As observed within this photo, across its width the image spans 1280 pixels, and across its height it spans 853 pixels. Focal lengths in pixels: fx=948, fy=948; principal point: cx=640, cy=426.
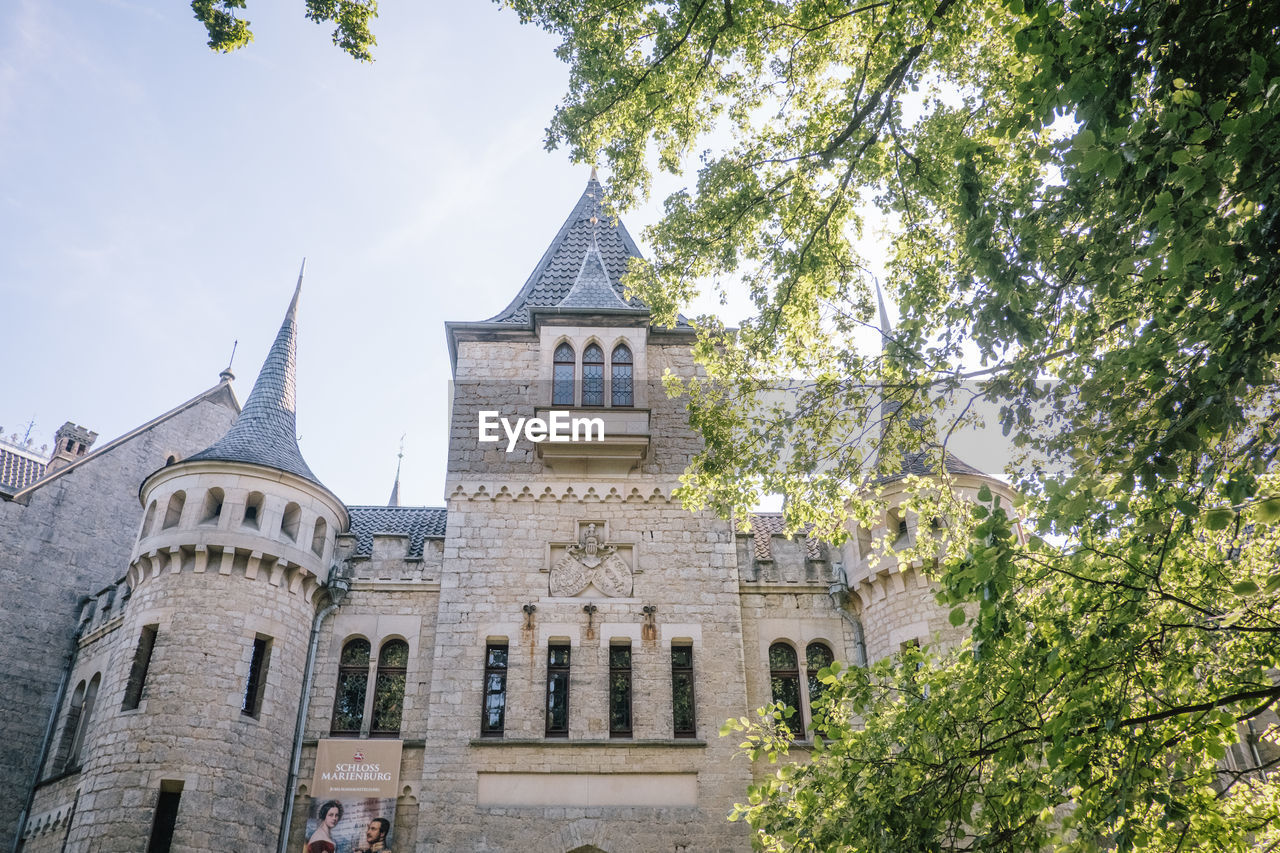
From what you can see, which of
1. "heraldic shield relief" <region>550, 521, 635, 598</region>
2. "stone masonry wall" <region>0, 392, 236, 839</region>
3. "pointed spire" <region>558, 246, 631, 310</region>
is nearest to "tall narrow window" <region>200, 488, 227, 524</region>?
"heraldic shield relief" <region>550, 521, 635, 598</region>

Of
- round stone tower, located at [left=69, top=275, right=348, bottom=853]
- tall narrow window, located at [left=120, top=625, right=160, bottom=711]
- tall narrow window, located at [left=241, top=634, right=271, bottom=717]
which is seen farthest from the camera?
tall narrow window, located at [left=241, top=634, right=271, bottom=717]

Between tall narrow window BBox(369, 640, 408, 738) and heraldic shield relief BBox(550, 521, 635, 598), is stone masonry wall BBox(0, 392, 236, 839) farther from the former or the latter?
heraldic shield relief BBox(550, 521, 635, 598)

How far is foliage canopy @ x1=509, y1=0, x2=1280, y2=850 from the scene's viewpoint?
5.49 m

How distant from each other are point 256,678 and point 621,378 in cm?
834

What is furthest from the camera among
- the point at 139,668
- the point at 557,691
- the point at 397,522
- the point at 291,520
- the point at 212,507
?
the point at 397,522

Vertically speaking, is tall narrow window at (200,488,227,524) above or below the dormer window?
below

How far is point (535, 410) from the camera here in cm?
1780

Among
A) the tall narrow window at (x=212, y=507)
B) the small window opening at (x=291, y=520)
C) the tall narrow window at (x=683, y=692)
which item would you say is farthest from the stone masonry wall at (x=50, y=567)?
the tall narrow window at (x=683, y=692)

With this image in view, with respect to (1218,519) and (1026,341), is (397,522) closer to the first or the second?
(1026,341)

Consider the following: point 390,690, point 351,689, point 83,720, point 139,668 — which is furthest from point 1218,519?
point 83,720

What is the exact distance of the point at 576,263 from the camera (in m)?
21.5

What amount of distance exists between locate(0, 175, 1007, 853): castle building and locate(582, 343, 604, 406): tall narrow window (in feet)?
0.19

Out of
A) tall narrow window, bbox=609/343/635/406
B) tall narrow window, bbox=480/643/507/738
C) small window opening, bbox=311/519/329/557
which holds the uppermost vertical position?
tall narrow window, bbox=609/343/635/406

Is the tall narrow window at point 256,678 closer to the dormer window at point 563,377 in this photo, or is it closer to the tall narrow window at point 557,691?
the tall narrow window at point 557,691
